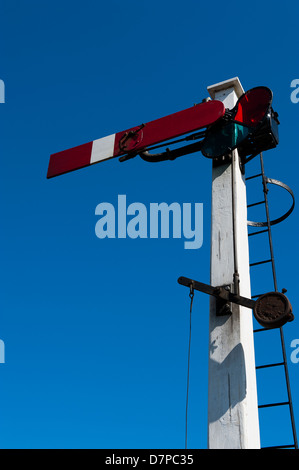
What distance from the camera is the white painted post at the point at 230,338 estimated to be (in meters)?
2.79

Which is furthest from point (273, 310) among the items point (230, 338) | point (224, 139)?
point (224, 139)

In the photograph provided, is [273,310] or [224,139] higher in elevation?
[224,139]

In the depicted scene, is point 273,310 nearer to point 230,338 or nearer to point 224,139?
point 230,338

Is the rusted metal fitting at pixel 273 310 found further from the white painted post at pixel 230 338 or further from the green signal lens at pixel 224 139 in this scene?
the green signal lens at pixel 224 139

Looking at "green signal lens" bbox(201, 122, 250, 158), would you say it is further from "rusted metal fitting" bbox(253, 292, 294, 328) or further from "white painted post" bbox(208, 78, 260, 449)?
"rusted metal fitting" bbox(253, 292, 294, 328)

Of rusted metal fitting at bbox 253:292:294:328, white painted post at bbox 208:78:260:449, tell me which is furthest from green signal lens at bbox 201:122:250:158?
rusted metal fitting at bbox 253:292:294:328

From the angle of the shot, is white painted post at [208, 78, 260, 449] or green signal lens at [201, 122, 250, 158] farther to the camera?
green signal lens at [201, 122, 250, 158]

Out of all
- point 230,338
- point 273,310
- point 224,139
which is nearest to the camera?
point 273,310

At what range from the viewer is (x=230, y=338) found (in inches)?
118

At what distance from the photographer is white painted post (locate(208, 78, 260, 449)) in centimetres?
279

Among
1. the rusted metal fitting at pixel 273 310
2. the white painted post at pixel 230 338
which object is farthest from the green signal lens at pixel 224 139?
the rusted metal fitting at pixel 273 310

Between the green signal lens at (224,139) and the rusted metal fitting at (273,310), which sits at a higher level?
the green signal lens at (224,139)
